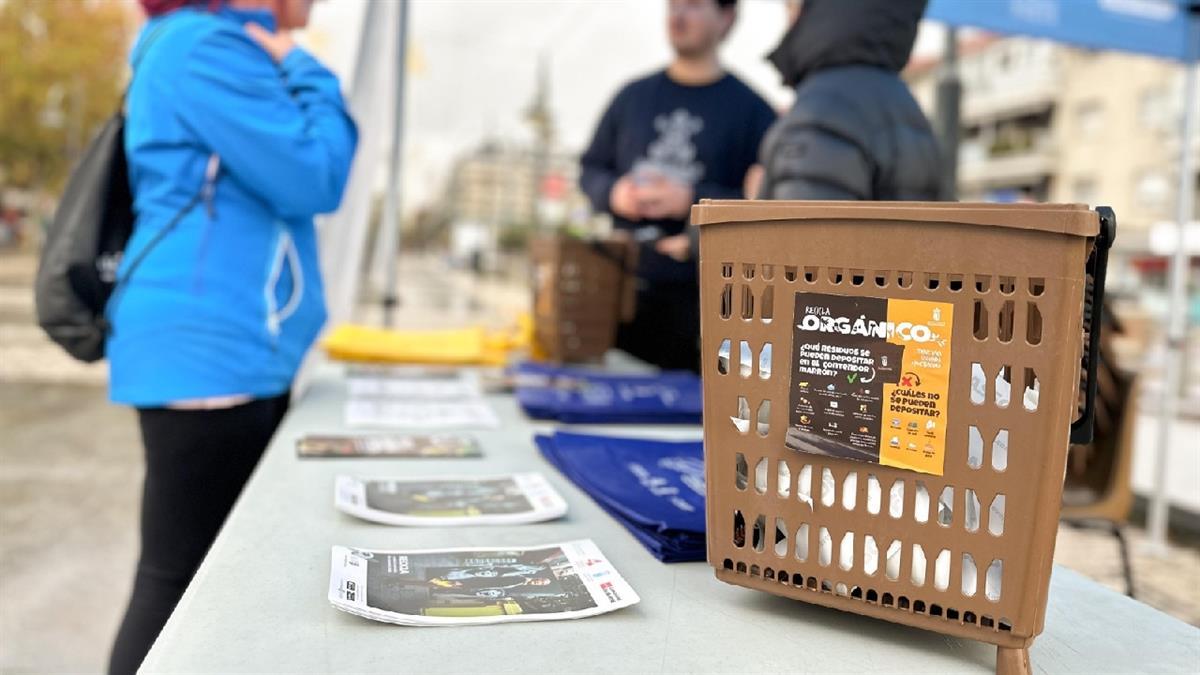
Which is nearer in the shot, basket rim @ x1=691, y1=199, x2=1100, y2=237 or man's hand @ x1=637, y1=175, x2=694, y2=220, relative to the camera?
basket rim @ x1=691, y1=199, x2=1100, y2=237

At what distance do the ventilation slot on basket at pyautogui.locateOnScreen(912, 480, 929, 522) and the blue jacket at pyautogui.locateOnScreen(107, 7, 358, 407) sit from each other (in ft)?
3.69

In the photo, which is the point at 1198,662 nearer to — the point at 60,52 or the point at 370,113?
the point at 370,113

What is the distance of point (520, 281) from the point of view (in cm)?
2570

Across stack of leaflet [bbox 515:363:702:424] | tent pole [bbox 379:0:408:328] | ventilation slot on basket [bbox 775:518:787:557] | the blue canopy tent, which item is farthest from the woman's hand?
the blue canopy tent

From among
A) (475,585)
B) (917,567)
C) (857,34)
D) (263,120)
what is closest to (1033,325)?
(917,567)

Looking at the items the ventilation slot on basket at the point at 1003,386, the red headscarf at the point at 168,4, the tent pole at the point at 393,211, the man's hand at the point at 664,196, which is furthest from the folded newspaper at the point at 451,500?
the tent pole at the point at 393,211

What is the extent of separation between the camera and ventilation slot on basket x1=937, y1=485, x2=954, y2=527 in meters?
0.78

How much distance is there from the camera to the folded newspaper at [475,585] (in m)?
0.83

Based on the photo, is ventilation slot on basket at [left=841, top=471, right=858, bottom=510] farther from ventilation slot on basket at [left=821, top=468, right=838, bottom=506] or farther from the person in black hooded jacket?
the person in black hooded jacket

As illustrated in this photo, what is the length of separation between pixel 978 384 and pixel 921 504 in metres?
0.12

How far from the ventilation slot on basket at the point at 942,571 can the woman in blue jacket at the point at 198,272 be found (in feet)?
3.76

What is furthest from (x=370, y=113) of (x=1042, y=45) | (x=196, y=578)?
(x=1042, y=45)

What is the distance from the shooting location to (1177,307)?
381cm

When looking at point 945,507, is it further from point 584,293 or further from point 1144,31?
point 1144,31
